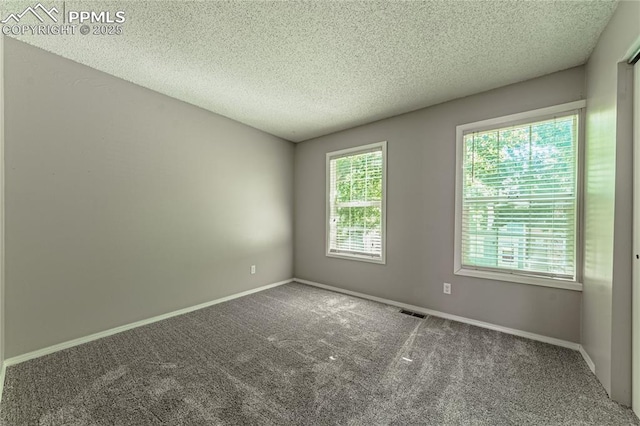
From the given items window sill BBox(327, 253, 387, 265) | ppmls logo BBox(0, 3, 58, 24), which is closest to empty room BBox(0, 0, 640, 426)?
ppmls logo BBox(0, 3, 58, 24)

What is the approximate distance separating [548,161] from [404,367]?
230cm

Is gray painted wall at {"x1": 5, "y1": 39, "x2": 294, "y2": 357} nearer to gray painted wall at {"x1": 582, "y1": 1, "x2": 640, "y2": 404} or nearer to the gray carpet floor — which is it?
the gray carpet floor

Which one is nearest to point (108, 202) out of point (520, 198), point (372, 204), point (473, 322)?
point (372, 204)

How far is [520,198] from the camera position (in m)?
2.47

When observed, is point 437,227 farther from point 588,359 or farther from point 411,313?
point 588,359

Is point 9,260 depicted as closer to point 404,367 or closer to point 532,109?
point 404,367

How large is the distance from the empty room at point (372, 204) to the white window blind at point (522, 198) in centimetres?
2

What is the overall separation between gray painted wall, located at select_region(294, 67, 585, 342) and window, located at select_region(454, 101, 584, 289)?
4.1 inches

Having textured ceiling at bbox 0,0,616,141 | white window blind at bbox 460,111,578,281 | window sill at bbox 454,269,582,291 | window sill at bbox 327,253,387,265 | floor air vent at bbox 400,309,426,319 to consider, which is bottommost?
floor air vent at bbox 400,309,426,319

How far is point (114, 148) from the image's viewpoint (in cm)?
247

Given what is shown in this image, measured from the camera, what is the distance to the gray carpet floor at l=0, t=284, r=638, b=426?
147 cm

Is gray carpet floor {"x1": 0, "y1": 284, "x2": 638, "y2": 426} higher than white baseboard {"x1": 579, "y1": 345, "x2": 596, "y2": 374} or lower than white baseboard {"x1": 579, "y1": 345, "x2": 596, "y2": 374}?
lower

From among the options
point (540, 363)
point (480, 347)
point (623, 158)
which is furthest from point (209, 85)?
point (540, 363)

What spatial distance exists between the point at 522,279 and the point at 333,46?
2.77m
